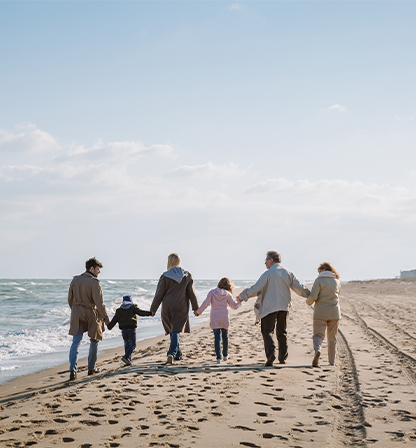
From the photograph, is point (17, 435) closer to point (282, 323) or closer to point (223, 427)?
point (223, 427)

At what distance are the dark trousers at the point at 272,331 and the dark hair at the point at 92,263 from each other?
3.09 m

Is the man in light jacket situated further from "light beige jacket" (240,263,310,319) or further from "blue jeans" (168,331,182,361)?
"blue jeans" (168,331,182,361)

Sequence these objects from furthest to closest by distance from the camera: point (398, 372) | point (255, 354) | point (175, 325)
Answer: point (255, 354) < point (175, 325) < point (398, 372)

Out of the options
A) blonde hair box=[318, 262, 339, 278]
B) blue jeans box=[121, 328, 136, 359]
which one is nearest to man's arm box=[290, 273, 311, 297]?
blonde hair box=[318, 262, 339, 278]

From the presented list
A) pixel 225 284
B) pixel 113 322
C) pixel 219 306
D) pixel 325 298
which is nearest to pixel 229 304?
pixel 219 306

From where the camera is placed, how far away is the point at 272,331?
802cm

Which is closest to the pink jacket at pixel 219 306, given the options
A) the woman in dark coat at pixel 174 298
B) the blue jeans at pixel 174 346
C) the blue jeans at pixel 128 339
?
the woman in dark coat at pixel 174 298

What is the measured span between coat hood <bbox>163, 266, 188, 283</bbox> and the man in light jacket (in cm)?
117

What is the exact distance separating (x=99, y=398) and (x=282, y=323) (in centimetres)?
361

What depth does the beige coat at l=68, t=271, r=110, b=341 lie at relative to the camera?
7.42 m

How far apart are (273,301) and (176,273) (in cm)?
182

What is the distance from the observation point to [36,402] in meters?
5.92

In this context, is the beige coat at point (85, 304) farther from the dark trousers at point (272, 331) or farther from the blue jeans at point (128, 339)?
the dark trousers at point (272, 331)

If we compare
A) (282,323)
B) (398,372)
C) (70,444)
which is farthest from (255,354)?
(70,444)
